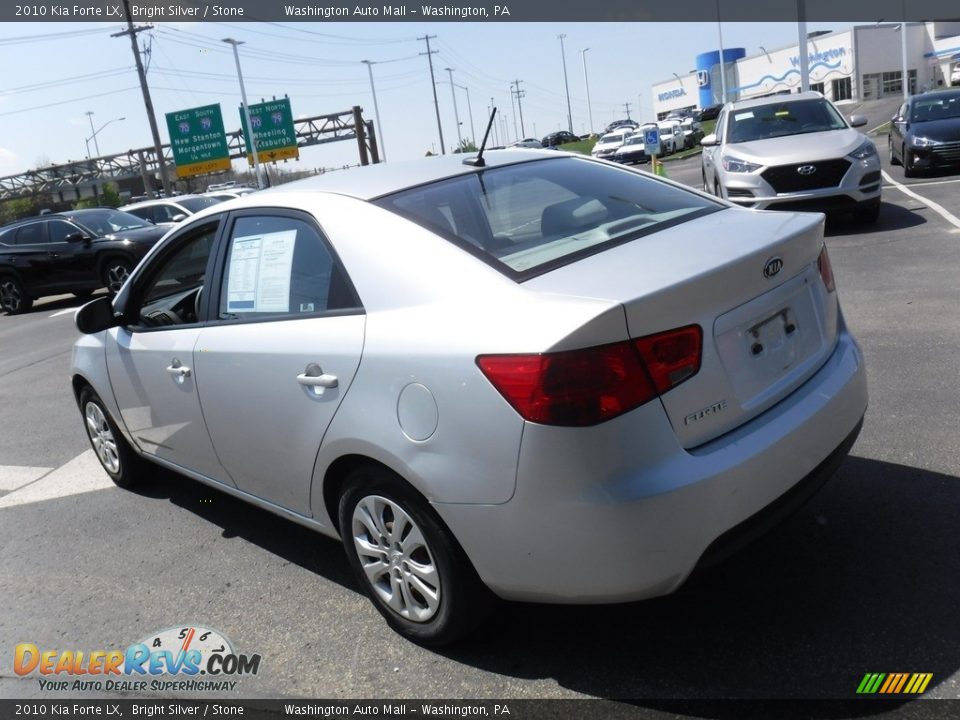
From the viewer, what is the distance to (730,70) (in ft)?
309

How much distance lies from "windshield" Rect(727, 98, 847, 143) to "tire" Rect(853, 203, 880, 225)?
118 centimetres

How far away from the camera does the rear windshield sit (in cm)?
300

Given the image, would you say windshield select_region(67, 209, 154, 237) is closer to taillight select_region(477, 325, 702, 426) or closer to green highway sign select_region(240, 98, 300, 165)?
taillight select_region(477, 325, 702, 426)

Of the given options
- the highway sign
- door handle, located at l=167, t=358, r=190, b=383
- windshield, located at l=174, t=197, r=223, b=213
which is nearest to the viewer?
door handle, located at l=167, t=358, r=190, b=383

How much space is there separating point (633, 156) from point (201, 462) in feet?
131

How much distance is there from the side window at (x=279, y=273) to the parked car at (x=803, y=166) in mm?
7908

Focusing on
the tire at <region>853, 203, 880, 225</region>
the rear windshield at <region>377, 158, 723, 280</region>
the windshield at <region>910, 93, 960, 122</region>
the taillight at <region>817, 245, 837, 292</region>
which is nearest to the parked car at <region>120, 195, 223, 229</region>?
the tire at <region>853, 203, 880, 225</region>

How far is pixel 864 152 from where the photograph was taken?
→ 10188 mm

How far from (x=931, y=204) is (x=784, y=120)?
2550 millimetres

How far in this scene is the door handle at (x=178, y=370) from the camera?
3.83m

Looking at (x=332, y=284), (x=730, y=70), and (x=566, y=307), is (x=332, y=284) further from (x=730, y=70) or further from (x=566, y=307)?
(x=730, y=70)

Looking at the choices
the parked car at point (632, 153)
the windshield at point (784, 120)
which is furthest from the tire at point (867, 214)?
the parked car at point (632, 153)

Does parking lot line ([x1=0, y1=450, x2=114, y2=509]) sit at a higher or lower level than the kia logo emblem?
lower

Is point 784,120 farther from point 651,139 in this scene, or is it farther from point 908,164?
point 651,139
